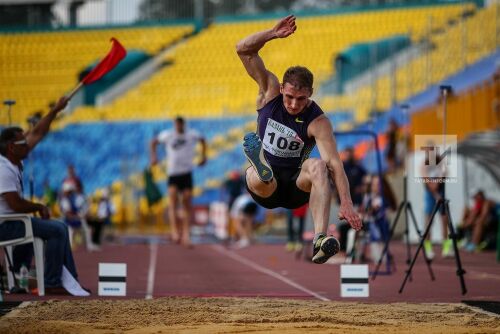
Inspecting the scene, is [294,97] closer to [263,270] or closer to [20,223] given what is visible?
[20,223]

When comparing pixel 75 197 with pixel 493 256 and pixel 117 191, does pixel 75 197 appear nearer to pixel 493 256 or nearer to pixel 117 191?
pixel 493 256

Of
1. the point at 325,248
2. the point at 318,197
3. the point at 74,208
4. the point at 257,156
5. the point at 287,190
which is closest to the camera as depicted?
the point at 325,248

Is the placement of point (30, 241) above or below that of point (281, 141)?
below

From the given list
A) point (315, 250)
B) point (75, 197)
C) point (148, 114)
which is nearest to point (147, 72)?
point (148, 114)

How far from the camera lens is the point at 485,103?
18250mm

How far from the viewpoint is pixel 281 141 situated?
9.17 meters

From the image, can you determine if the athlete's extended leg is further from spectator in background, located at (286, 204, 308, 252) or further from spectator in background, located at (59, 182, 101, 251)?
spectator in background, located at (59, 182, 101, 251)

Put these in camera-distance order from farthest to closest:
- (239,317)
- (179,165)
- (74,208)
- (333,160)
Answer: (74,208), (179,165), (333,160), (239,317)

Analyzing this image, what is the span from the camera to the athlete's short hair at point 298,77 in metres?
8.76

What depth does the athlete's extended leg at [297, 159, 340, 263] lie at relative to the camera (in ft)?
27.6

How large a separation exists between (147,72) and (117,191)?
1015cm

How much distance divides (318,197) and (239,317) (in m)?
1.16

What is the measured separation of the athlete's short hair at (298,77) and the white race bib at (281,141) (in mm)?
443

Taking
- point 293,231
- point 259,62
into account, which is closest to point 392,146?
point 293,231
